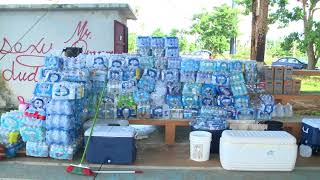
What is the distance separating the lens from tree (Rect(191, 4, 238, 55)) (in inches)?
1451

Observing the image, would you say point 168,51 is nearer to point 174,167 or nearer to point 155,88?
point 155,88

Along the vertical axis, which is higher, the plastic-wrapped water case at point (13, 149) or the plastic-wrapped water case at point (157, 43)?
the plastic-wrapped water case at point (157, 43)

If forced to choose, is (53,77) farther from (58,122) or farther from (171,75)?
(171,75)

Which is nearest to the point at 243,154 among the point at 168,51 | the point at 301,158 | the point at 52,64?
the point at 301,158

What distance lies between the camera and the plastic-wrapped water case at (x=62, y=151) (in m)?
6.58

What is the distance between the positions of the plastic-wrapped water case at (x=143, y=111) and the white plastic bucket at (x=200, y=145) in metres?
1.31

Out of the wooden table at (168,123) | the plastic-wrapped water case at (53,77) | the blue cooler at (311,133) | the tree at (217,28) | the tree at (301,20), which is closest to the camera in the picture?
the plastic-wrapped water case at (53,77)

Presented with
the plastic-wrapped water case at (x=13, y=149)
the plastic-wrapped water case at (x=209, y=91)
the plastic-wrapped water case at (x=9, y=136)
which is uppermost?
the plastic-wrapped water case at (x=209, y=91)

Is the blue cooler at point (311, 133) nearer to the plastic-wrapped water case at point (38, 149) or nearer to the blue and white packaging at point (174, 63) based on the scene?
the blue and white packaging at point (174, 63)

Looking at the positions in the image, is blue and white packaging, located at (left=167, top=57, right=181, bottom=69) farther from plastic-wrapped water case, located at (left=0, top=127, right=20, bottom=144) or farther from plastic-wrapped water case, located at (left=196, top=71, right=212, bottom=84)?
plastic-wrapped water case, located at (left=0, top=127, right=20, bottom=144)

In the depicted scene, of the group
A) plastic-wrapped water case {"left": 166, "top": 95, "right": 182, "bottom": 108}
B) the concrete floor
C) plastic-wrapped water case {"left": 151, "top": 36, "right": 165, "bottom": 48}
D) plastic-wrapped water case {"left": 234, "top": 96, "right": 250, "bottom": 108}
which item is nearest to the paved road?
the concrete floor

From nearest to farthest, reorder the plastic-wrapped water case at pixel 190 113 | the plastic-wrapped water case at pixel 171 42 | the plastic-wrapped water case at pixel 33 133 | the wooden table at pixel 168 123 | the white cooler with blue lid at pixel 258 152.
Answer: the white cooler with blue lid at pixel 258 152 < the plastic-wrapped water case at pixel 33 133 < the wooden table at pixel 168 123 < the plastic-wrapped water case at pixel 190 113 < the plastic-wrapped water case at pixel 171 42

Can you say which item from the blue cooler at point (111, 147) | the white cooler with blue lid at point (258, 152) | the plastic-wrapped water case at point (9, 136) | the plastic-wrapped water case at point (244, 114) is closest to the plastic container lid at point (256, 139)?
the white cooler with blue lid at point (258, 152)

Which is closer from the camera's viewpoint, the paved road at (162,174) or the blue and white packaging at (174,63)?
the paved road at (162,174)
